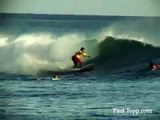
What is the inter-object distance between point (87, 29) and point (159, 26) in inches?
13.8

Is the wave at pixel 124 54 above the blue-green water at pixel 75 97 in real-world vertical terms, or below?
above

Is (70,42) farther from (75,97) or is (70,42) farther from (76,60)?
(75,97)

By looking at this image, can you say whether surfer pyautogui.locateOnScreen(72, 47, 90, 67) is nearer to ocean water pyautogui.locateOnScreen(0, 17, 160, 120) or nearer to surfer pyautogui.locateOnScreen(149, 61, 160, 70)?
ocean water pyautogui.locateOnScreen(0, 17, 160, 120)

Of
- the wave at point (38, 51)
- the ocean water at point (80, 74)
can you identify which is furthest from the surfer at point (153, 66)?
the wave at point (38, 51)

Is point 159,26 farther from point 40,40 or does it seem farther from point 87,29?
point 40,40

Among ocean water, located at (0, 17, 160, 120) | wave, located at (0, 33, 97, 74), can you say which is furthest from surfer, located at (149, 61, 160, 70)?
wave, located at (0, 33, 97, 74)

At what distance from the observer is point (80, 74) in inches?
71.4

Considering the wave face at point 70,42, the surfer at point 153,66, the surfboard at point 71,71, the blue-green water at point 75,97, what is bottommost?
the blue-green water at point 75,97

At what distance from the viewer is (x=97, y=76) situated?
183cm

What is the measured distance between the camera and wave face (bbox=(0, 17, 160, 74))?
1.82 m

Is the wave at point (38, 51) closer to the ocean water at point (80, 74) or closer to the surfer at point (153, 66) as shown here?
the ocean water at point (80, 74)

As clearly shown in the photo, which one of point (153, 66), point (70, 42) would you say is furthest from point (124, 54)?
point (70, 42)

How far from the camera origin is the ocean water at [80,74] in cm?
180

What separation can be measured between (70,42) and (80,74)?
162mm
